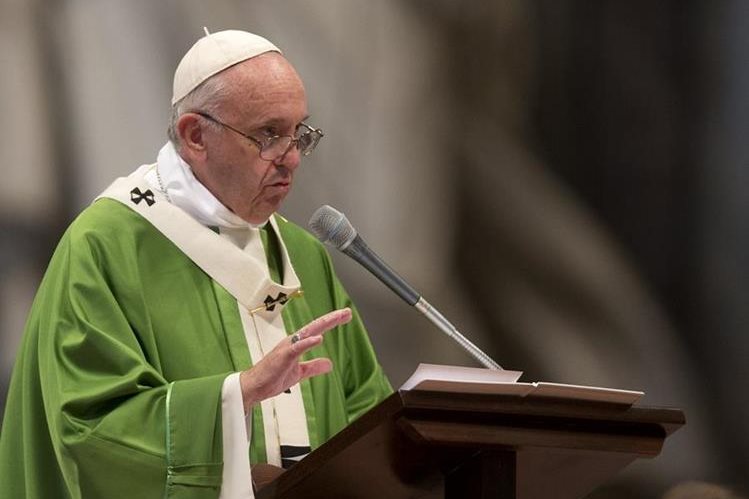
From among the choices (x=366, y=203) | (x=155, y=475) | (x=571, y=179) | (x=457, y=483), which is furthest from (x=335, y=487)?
(x=571, y=179)

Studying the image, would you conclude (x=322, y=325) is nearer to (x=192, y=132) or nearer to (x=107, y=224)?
(x=107, y=224)

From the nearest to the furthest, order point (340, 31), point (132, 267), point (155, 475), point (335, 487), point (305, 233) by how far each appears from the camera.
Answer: point (335, 487), point (155, 475), point (132, 267), point (305, 233), point (340, 31)

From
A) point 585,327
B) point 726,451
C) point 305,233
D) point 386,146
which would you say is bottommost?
point 726,451

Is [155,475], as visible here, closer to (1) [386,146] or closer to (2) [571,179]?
(1) [386,146]

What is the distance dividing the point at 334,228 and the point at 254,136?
54 centimetres

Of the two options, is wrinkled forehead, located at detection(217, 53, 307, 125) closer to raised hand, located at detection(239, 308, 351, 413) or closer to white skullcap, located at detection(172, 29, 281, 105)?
white skullcap, located at detection(172, 29, 281, 105)

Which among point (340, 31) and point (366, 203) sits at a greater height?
point (340, 31)

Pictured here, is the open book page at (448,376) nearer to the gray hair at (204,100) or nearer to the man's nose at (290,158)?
the man's nose at (290,158)

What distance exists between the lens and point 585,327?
4945mm

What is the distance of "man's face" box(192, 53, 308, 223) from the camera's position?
12.4 feet

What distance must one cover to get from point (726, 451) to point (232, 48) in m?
2.40

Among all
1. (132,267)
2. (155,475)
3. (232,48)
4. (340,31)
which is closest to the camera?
(155,475)

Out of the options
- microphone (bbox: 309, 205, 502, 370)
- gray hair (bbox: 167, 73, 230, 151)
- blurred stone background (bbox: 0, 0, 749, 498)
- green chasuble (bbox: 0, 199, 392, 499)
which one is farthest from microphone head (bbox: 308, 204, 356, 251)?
blurred stone background (bbox: 0, 0, 749, 498)

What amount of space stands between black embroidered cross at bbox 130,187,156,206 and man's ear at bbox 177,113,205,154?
174 millimetres
